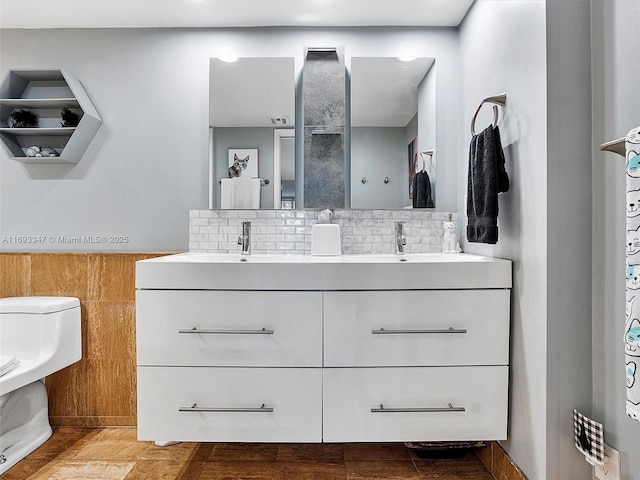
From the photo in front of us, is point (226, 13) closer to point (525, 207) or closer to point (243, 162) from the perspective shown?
point (243, 162)

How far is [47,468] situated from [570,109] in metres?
2.54

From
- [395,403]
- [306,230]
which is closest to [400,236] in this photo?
[306,230]

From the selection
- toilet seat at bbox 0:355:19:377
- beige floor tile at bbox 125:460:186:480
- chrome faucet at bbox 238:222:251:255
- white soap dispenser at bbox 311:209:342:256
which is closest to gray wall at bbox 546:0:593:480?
white soap dispenser at bbox 311:209:342:256

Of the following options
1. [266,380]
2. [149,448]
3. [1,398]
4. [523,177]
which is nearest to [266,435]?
[266,380]

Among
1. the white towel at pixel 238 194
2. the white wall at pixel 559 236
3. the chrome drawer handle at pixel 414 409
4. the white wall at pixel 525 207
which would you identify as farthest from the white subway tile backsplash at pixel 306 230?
the chrome drawer handle at pixel 414 409

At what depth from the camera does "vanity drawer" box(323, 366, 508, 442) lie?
141cm

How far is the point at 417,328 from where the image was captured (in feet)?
4.67

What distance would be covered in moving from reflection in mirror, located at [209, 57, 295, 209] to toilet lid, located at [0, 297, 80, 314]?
2.91 feet

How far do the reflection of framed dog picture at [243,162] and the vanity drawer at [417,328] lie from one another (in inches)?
37.8

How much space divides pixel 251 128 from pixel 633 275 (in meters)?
1.74

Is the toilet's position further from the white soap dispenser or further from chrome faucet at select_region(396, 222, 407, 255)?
chrome faucet at select_region(396, 222, 407, 255)

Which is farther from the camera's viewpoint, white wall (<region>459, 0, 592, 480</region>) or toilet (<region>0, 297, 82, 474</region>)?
toilet (<region>0, 297, 82, 474</region>)

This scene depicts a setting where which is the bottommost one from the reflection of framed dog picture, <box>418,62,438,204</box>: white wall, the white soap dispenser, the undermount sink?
the undermount sink

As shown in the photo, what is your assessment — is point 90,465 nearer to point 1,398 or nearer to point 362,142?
point 1,398
